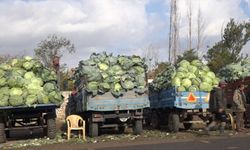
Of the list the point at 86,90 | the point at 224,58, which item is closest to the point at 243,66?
the point at 86,90

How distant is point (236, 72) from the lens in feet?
75.3

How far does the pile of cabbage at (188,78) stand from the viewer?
67.2ft

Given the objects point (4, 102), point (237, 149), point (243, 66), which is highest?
point (243, 66)

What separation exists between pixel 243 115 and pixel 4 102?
8.99 m

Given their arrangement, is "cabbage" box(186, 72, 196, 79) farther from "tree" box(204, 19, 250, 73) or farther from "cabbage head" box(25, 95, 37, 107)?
"tree" box(204, 19, 250, 73)

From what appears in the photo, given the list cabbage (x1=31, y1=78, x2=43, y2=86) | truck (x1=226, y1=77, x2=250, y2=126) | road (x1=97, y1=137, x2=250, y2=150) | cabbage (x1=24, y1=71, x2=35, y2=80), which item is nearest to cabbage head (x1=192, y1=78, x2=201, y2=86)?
truck (x1=226, y1=77, x2=250, y2=126)

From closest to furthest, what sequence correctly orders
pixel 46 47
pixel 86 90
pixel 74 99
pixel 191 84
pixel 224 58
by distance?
pixel 86 90, pixel 191 84, pixel 74 99, pixel 224 58, pixel 46 47

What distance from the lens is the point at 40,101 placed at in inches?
727

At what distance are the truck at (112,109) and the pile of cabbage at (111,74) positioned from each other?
0.20 m

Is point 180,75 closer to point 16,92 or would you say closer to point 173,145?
point 173,145

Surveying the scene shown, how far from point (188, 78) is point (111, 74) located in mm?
3107

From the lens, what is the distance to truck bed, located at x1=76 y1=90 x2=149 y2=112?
18984 mm

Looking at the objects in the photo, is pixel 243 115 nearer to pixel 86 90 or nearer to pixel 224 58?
pixel 86 90

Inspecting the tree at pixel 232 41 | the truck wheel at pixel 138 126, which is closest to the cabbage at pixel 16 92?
the truck wheel at pixel 138 126
